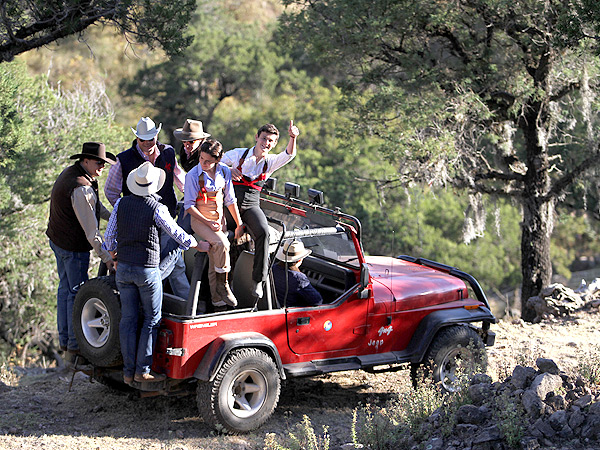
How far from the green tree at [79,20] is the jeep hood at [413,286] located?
169 inches

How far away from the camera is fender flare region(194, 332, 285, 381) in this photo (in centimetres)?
611

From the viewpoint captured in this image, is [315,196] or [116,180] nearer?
[116,180]

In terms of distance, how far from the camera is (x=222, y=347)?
617cm

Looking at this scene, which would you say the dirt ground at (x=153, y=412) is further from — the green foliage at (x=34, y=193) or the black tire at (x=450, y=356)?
the green foliage at (x=34, y=193)

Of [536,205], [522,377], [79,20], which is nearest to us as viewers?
[522,377]

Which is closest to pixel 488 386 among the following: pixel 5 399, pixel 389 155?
pixel 5 399

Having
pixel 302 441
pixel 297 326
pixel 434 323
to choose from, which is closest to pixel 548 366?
pixel 434 323

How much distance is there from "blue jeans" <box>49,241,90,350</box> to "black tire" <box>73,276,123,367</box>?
0.32 meters

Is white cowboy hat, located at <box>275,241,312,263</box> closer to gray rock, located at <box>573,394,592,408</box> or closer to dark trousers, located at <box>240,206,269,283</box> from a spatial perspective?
dark trousers, located at <box>240,206,269,283</box>

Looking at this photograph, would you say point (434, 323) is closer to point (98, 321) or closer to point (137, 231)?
point (137, 231)

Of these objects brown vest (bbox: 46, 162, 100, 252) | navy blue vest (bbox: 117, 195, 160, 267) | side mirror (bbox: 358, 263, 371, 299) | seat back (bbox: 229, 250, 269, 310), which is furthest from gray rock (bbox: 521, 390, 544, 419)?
brown vest (bbox: 46, 162, 100, 252)

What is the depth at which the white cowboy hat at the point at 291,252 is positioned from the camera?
6660mm

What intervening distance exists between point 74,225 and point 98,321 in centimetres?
98

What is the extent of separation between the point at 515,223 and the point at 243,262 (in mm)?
23811
